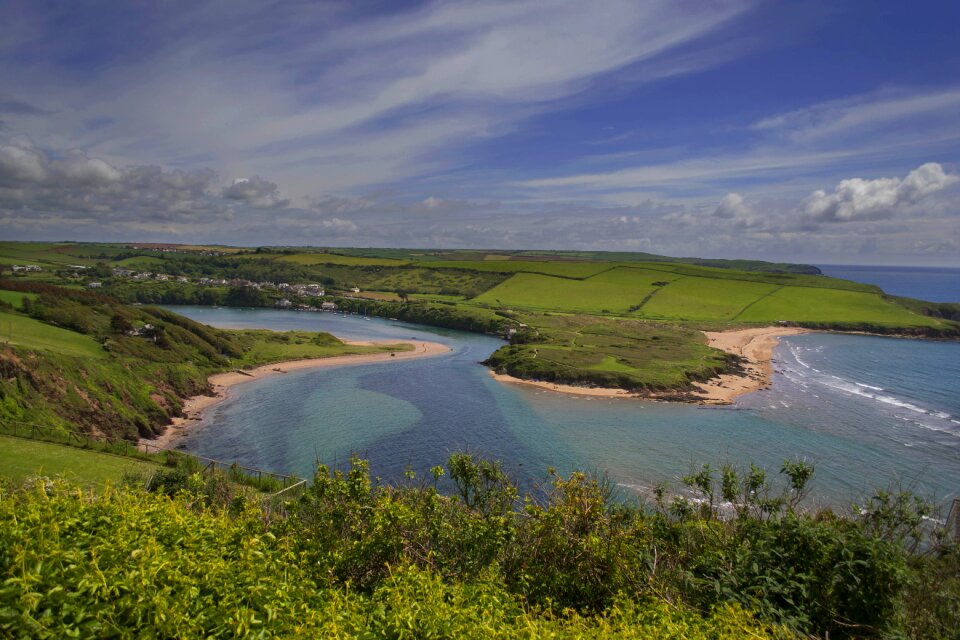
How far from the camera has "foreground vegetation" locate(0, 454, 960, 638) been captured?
663 cm

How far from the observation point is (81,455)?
33.7 meters

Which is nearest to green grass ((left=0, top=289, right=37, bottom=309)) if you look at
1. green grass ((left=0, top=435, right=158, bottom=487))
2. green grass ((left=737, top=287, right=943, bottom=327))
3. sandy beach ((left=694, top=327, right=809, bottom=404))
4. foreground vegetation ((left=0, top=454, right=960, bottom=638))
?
green grass ((left=0, top=435, right=158, bottom=487))

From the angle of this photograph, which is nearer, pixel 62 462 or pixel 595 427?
pixel 62 462

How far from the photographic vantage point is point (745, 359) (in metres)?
95.4

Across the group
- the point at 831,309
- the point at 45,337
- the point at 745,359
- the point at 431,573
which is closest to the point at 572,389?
the point at 745,359

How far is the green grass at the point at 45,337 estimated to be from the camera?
54.7 m

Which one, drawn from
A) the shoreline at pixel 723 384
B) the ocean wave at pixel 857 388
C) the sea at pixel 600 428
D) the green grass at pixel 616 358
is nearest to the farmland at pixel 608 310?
the green grass at pixel 616 358

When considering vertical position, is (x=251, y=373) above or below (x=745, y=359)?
below

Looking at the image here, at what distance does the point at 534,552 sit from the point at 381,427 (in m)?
43.5

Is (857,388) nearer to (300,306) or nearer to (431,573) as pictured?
(431,573)

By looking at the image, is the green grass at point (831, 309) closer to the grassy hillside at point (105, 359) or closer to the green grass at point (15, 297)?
the grassy hillside at point (105, 359)

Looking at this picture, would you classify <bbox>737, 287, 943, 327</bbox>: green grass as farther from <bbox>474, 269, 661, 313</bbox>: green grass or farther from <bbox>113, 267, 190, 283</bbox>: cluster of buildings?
<bbox>113, 267, 190, 283</bbox>: cluster of buildings

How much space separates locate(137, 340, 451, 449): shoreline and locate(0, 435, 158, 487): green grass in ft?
10.3

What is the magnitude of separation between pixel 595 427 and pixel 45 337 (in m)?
61.0
